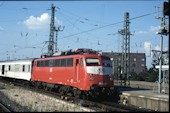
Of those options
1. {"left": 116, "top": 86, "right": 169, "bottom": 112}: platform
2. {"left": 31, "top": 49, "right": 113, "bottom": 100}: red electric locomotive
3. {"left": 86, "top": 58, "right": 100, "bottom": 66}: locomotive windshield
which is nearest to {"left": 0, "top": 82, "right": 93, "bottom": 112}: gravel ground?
{"left": 31, "top": 49, "right": 113, "bottom": 100}: red electric locomotive

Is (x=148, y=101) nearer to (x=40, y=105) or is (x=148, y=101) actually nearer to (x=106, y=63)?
(x=106, y=63)

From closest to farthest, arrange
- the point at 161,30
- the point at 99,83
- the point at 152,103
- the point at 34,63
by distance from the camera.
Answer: the point at 152,103, the point at 99,83, the point at 161,30, the point at 34,63

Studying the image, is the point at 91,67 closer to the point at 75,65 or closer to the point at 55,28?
the point at 75,65

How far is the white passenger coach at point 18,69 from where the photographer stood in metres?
35.6

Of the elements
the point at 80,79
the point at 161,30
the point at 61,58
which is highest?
the point at 161,30

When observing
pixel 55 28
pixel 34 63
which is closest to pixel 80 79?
pixel 34 63

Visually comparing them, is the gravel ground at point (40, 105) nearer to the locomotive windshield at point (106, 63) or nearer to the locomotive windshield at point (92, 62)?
the locomotive windshield at point (92, 62)

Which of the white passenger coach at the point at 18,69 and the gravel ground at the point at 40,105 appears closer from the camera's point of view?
the gravel ground at the point at 40,105

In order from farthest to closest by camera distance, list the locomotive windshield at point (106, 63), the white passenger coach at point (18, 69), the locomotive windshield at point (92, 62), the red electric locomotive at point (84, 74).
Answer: the white passenger coach at point (18, 69)
the locomotive windshield at point (106, 63)
the locomotive windshield at point (92, 62)
the red electric locomotive at point (84, 74)

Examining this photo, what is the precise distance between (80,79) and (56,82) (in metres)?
5.13

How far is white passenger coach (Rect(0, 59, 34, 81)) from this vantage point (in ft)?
117

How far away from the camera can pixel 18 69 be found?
41.2 m

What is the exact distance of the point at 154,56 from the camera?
28000mm

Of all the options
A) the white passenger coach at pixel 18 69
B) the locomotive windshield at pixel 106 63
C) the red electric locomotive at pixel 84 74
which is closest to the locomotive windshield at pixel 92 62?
the red electric locomotive at pixel 84 74
